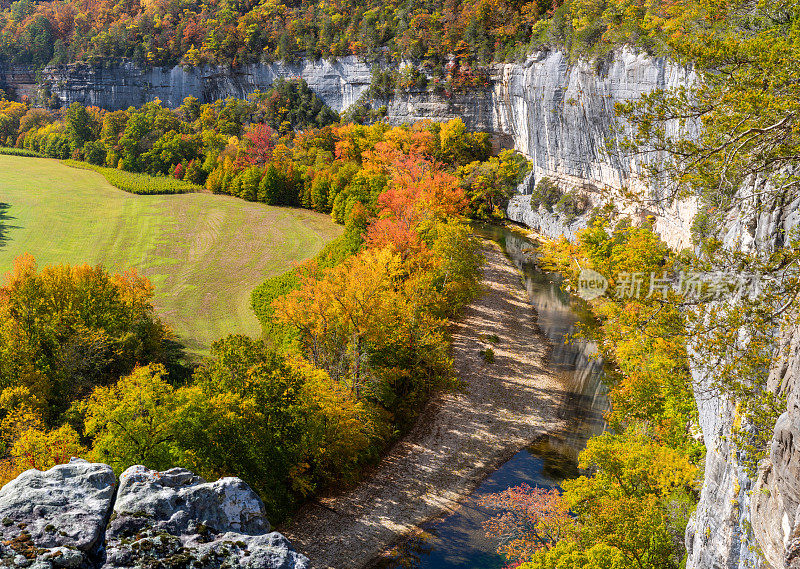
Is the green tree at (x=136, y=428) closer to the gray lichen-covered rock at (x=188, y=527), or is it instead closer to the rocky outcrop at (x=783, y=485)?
the gray lichen-covered rock at (x=188, y=527)

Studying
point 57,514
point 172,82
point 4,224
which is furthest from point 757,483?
point 172,82

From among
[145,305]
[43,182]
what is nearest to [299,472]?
[145,305]

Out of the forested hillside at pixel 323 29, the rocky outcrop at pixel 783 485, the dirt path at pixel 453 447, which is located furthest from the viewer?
the forested hillside at pixel 323 29

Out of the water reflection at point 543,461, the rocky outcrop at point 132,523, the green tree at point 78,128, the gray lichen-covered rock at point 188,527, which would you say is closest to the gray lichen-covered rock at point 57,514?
the rocky outcrop at point 132,523

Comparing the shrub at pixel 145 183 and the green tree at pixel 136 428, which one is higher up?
the shrub at pixel 145 183

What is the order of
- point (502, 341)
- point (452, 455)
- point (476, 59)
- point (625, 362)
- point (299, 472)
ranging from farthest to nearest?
1. point (476, 59)
2. point (502, 341)
3. point (625, 362)
4. point (452, 455)
5. point (299, 472)

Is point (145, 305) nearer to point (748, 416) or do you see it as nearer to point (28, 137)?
point (748, 416)
